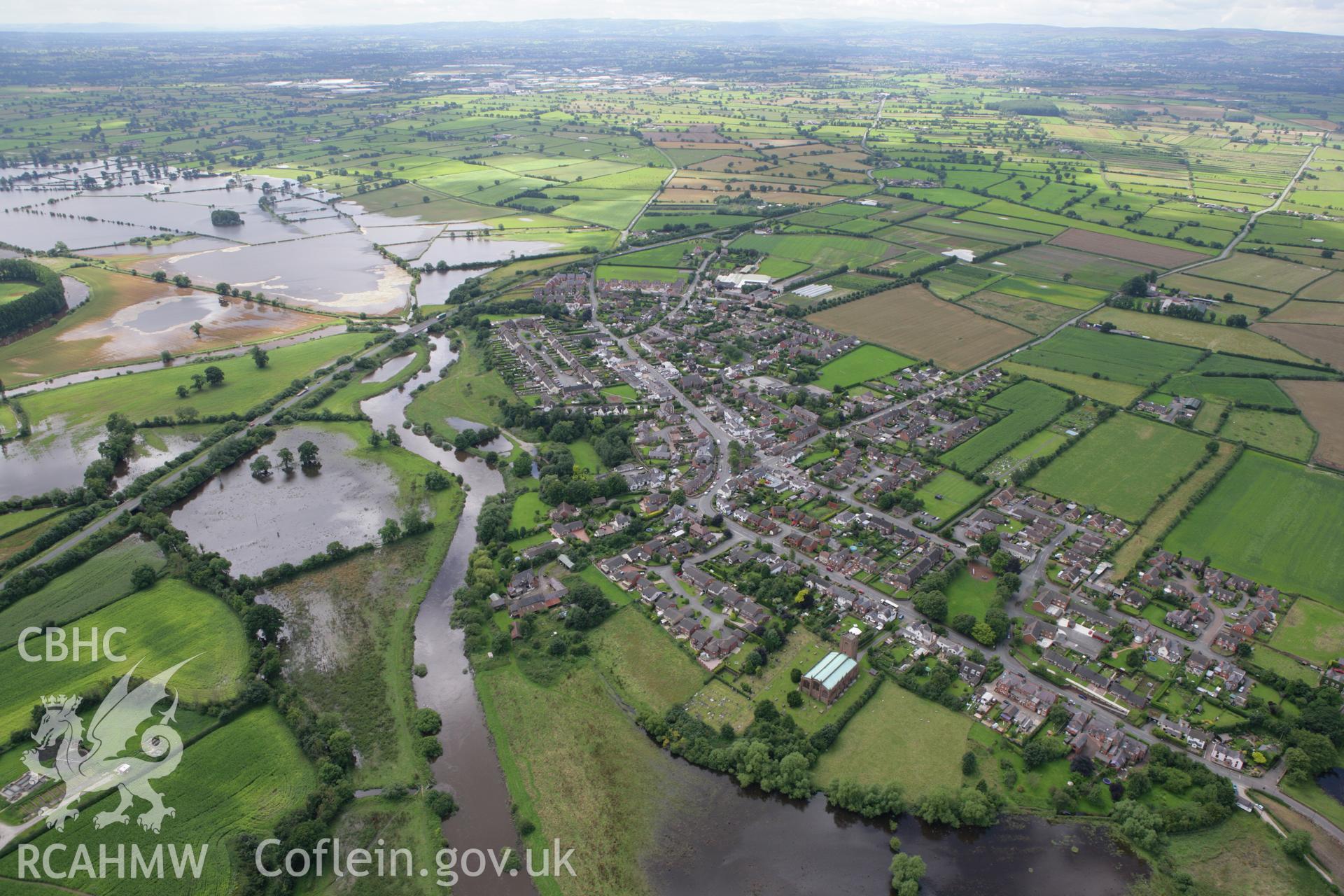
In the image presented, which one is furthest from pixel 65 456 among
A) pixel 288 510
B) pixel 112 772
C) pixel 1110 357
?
pixel 1110 357

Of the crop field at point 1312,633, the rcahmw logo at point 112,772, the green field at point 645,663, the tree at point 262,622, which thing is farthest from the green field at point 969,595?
the rcahmw logo at point 112,772

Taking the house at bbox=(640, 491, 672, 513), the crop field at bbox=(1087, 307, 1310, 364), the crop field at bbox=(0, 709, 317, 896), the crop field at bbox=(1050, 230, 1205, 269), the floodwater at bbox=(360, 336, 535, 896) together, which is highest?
the crop field at bbox=(1050, 230, 1205, 269)

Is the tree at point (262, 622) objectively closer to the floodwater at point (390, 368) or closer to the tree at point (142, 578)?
the tree at point (142, 578)

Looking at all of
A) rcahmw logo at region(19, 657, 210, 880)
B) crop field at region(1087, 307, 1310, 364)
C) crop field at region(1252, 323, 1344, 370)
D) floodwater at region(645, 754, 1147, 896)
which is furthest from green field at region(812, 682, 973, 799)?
crop field at region(1252, 323, 1344, 370)

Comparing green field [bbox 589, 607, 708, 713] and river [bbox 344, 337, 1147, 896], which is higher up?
green field [bbox 589, 607, 708, 713]

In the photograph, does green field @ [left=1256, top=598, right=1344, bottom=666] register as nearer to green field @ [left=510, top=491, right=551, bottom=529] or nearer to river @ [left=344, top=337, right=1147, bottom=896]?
river @ [left=344, top=337, right=1147, bottom=896]

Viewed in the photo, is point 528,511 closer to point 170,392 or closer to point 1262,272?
point 170,392

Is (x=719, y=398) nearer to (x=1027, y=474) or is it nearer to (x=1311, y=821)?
(x=1027, y=474)
